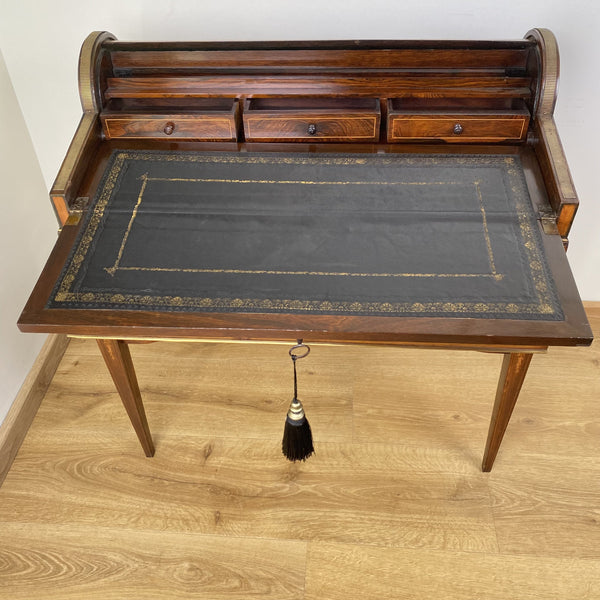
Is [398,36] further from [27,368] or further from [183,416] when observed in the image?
[27,368]

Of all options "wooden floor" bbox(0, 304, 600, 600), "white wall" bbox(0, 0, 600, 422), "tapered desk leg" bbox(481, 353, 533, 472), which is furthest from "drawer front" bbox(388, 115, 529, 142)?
"wooden floor" bbox(0, 304, 600, 600)

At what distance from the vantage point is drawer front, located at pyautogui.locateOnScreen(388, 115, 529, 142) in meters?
1.76

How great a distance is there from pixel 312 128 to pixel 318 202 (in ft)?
0.87

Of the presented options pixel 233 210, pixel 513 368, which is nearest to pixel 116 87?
pixel 233 210

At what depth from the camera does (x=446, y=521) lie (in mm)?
1967

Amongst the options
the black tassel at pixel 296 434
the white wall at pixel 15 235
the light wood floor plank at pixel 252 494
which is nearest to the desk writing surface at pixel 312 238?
the black tassel at pixel 296 434

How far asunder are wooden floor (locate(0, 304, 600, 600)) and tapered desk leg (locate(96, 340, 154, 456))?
182mm

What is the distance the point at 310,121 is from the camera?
1803mm

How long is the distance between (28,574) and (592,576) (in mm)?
1599

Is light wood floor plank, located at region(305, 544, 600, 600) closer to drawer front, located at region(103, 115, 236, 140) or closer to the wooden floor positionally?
the wooden floor

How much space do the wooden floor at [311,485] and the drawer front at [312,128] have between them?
91cm

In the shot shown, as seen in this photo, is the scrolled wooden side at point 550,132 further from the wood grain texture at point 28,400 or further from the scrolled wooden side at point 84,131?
the wood grain texture at point 28,400

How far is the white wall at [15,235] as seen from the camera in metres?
2.17

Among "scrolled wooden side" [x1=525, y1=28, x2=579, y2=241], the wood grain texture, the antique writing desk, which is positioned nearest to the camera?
the antique writing desk
